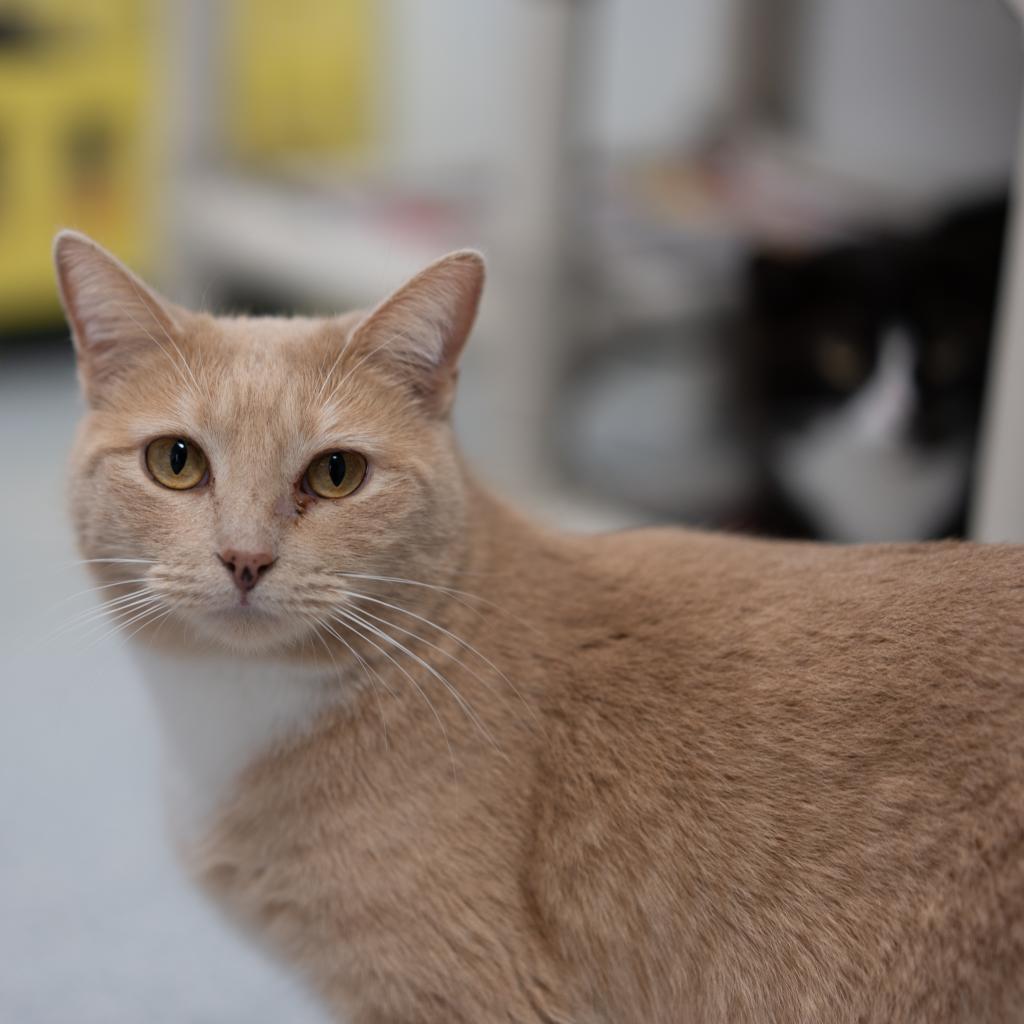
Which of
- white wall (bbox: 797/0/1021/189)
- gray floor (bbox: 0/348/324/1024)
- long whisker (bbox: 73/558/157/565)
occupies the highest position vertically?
white wall (bbox: 797/0/1021/189)

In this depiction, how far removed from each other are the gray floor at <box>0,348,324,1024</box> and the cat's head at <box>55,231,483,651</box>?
0.43 feet

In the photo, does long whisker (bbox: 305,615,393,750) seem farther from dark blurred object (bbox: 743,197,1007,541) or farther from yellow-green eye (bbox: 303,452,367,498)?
dark blurred object (bbox: 743,197,1007,541)

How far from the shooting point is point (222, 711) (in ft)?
3.46

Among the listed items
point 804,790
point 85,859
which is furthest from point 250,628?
point 85,859

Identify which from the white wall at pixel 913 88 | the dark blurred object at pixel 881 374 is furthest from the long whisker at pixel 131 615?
the white wall at pixel 913 88

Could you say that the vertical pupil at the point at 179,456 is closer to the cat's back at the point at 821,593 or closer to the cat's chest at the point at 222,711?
the cat's chest at the point at 222,711

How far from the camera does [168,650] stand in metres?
1.03

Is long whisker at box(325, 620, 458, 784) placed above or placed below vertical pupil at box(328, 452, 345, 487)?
below

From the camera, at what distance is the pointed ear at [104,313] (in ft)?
3.29

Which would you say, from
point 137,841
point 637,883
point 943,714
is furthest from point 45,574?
point 943,714

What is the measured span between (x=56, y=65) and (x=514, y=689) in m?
2.25

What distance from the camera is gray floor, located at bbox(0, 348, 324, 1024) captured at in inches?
→ 49.6

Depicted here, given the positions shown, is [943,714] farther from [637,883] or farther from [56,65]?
[56,65]

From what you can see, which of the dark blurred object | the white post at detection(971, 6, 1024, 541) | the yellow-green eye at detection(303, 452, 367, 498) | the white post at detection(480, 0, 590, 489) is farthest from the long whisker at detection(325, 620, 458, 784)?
the white post at detection(480, 0, 590, 489)
